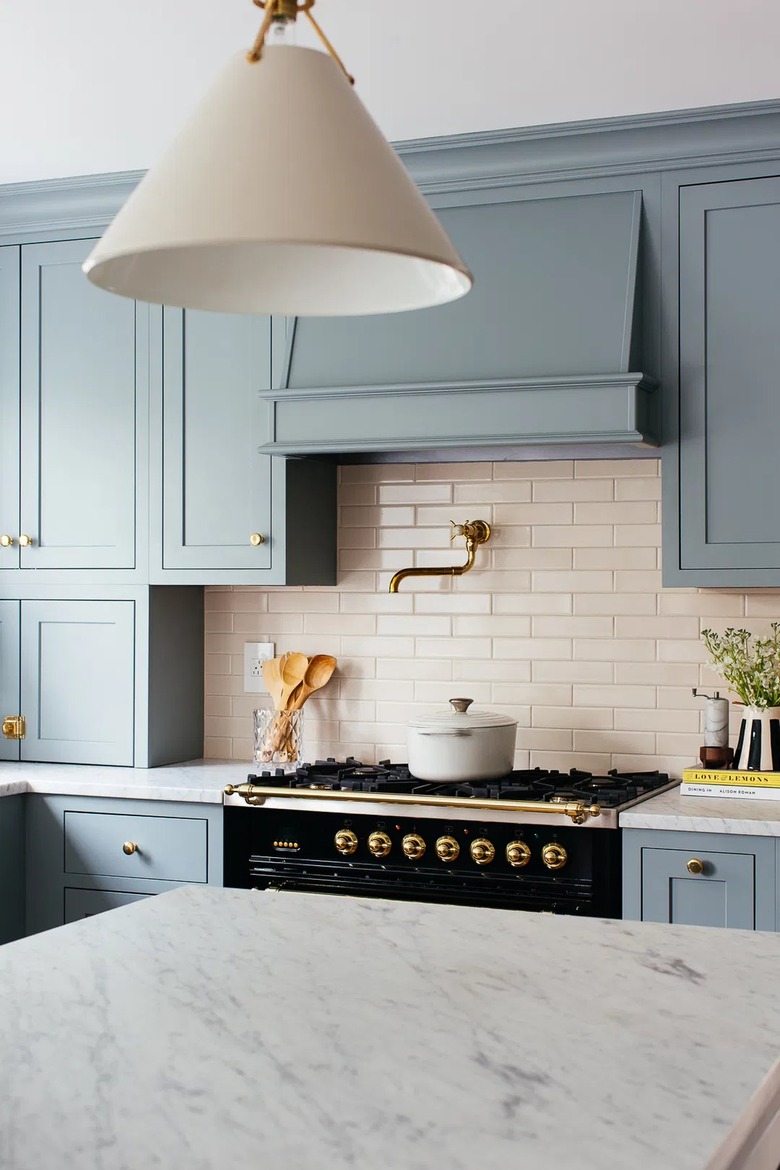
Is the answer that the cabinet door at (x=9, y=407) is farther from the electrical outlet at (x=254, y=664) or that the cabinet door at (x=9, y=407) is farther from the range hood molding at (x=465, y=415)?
the range hood molding at (x=465, y=415)

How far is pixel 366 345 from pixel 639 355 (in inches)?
29.4

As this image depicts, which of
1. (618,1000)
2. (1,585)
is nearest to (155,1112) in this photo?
(618,1000)

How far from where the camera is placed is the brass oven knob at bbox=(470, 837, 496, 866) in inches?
127

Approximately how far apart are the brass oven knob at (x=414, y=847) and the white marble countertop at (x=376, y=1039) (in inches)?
55.1

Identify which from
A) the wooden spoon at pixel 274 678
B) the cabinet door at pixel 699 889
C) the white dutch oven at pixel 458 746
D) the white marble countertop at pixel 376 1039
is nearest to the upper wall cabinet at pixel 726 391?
the white dutch oven at pixel 458 746

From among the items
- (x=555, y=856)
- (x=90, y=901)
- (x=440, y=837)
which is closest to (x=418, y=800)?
(x=440, y=837)

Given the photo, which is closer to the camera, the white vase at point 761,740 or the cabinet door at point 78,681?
the white vase at point 761,740

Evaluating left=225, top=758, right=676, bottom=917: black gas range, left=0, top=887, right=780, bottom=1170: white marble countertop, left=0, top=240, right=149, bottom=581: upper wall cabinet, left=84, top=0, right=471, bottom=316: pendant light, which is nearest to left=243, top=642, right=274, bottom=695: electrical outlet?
left=0, top=240, right=149, bottom=581: upper wall cabinet

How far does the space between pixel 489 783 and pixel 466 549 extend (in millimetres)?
803

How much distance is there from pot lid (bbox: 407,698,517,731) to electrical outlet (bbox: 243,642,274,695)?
2.78 ft

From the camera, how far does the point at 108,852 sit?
144 inches

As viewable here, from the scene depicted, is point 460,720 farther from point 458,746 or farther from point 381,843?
point 381,843

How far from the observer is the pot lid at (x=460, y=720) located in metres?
3.41

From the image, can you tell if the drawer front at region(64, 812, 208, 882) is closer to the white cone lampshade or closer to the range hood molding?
the range hood molding
